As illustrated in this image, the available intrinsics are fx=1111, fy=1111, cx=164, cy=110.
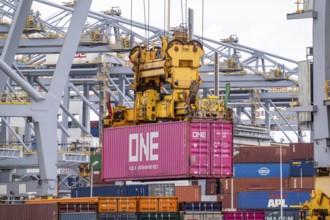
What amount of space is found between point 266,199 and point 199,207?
739 inches

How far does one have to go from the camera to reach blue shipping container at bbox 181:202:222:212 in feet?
147

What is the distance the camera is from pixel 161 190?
5578 centimetres

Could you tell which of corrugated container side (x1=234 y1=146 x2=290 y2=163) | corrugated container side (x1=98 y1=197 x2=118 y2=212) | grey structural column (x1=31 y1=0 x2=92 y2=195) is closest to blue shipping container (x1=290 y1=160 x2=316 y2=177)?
corrugated container side (x1=234 y1=146 x2=290 y2=163)

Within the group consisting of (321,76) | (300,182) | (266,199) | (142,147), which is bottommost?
(266,199)

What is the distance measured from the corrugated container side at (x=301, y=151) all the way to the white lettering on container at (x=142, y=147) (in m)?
23.2

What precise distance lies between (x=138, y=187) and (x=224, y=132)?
1099 cm

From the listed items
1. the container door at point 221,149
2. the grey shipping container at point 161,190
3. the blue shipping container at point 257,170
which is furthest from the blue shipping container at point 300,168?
the container door at point 221,149

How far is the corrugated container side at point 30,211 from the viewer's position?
4781 centimetres

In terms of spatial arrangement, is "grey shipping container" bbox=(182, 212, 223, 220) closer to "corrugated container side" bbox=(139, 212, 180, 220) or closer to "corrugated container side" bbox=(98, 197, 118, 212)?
"corrugated container side" bbox=(139, 212, 180, 220)

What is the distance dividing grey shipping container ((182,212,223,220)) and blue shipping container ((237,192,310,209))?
57.7 ft

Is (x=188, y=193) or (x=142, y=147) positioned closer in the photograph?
(x=142, y=147)

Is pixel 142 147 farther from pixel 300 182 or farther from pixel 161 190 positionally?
pixel 300 182

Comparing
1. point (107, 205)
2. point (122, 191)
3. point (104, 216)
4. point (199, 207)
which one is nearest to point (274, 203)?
point (122, 191)

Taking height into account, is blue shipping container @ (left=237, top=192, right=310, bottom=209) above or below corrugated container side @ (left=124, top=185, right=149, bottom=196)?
below
